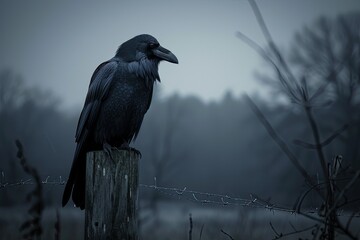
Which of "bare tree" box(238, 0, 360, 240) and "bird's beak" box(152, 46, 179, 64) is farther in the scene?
"bird's beak" box(152, 46, 179, 64)

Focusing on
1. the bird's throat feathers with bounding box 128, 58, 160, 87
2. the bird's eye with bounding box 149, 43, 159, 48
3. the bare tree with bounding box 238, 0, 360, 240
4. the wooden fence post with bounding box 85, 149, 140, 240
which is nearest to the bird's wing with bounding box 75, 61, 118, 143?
the bird's throat feathers with bounding box 128, 58, 160, 87

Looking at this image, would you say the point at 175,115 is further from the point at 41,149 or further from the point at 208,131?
the point at 208,131

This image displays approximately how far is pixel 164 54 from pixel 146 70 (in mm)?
396

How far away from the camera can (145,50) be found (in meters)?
4.88

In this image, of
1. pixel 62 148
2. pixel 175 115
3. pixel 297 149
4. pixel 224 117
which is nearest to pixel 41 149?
pixel 62 148

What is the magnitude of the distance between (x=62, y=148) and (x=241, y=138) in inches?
813

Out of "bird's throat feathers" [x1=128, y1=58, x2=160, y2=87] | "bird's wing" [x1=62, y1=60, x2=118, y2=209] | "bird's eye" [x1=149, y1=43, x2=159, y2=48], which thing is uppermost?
"bird's eye" [x1=149, y1=43, x2=159, y2=48]

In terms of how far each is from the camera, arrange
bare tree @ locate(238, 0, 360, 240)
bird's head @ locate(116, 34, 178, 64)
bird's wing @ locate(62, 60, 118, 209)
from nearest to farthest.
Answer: bare tree @ locate(238, 0, 360, 240), bird's wing @ locate(62, 60, 118, 209), bird's head @ locate(116, 34, 178, 64)

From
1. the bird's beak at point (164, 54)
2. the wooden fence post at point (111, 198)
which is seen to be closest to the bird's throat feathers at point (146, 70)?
the bird's beak at point (164, 54)

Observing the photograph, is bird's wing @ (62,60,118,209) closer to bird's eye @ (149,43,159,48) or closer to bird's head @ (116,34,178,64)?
bird's head @ (116,34,178,64)

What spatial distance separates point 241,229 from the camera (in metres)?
4.88

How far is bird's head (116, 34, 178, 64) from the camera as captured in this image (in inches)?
190

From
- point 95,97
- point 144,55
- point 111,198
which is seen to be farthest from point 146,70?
point 111,198

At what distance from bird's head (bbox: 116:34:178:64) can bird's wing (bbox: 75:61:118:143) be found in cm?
Answer: 31
